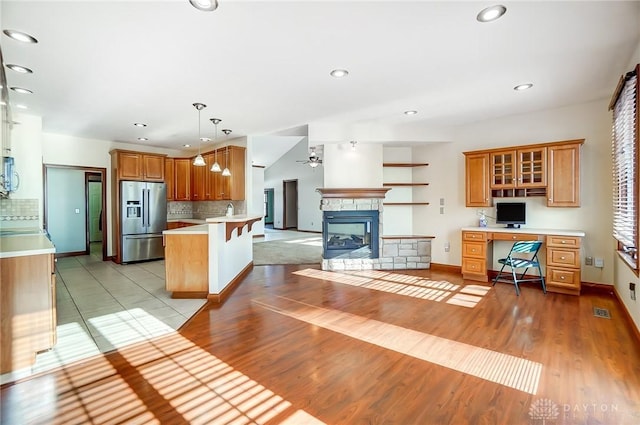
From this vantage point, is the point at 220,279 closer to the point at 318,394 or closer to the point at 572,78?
the point at 318,394

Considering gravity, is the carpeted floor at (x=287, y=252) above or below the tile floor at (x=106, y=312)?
above

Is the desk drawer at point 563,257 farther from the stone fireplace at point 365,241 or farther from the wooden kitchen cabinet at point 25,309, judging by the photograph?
the wooden kitchen cabinet at point 25,309

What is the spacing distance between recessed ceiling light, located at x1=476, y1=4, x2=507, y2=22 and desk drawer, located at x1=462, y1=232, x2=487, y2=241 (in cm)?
338

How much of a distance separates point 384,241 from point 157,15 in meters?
4.77

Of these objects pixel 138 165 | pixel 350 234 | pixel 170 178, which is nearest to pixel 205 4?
pixel 350 234

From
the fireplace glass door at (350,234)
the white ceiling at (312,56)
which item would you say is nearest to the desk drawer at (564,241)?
the white ceiling at (312,56)

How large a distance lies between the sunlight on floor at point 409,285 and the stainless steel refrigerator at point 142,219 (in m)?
3.41

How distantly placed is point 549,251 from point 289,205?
10654 mm

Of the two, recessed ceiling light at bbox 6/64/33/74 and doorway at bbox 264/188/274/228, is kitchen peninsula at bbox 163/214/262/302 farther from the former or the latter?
doorway at bbox 264/188/274/228

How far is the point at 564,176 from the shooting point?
4.39 meters

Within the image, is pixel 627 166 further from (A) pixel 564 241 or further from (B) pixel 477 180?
(B) pixel 477 180

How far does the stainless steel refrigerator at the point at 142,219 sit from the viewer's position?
20.8 ft

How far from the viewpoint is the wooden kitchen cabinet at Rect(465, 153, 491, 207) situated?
5039 millimetres

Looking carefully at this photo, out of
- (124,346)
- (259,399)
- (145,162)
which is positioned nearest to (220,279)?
(124,346)
